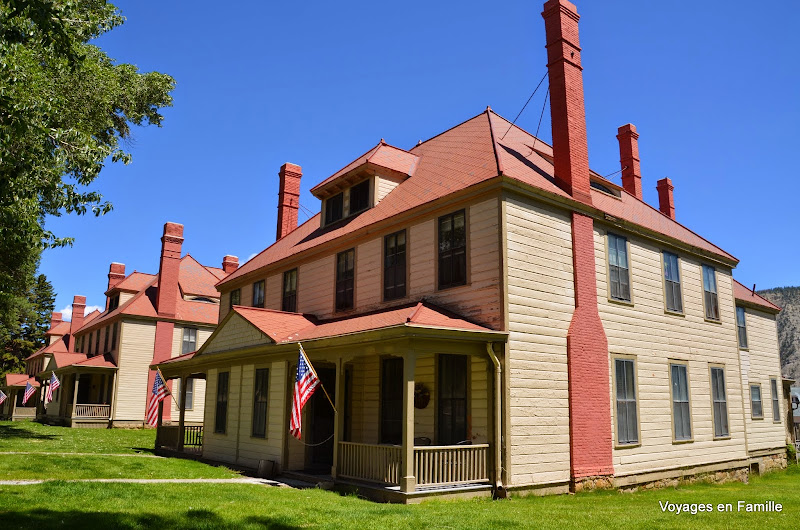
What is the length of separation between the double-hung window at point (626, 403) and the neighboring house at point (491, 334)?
56 millimetres

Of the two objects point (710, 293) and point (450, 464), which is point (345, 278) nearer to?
point (450, 464)

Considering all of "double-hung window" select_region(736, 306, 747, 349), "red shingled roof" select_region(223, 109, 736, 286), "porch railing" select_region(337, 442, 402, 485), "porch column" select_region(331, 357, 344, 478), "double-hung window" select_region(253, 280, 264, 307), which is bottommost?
"porch railing" select_region(337, 442, 402, 485)

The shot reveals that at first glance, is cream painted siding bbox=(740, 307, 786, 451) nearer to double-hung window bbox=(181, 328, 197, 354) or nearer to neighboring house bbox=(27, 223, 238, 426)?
neighboring house bbox=(27, 223, 238, 426)

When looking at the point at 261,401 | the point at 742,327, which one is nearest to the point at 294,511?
the point at 261,401

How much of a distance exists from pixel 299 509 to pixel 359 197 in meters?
11.1

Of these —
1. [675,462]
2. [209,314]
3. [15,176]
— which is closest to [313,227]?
[15,176]

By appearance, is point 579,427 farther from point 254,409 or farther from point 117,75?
point 117,75

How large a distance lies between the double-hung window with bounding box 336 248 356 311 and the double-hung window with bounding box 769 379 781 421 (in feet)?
62.2

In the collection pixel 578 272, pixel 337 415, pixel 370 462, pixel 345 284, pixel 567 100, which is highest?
pixel 567 100

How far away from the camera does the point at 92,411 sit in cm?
3472

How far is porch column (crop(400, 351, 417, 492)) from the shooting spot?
11422 millimetres

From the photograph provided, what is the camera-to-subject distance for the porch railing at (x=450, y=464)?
11766mm

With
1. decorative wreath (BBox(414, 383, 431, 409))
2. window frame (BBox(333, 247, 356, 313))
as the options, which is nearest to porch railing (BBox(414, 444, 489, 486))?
decorative wreath (BBox(414, 383, 431, 409))

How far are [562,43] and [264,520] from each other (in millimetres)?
13392
